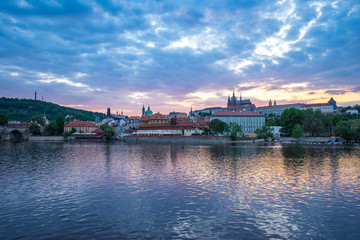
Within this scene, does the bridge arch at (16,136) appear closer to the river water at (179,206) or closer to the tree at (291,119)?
the river water at (179,206)

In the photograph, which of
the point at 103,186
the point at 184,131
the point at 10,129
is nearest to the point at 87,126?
the point at 10,129

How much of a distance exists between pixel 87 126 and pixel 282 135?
108711mm

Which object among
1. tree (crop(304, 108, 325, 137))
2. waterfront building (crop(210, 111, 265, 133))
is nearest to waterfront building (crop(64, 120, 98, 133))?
waterfront building (crop(210, 111, 265, 133))

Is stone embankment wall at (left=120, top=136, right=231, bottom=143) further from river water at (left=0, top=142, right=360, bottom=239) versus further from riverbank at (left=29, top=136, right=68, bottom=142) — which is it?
river water at (left=0, top=142, right=360, bottom=239)

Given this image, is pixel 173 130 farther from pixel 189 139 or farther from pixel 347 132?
pixel 347 132

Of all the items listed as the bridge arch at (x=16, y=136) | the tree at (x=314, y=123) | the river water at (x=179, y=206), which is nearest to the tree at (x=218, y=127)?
the tree at (x=314, y=123)

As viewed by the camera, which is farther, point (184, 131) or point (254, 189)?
point (184, 131)

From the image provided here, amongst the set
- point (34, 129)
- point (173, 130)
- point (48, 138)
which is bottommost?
point (48, 138)

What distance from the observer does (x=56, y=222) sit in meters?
12.1

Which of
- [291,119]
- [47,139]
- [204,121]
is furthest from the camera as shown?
[204,121]

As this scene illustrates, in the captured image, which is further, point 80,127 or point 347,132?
point 80,127

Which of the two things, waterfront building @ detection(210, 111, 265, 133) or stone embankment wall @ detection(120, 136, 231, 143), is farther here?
waterfront building @ detection(210, 111, 265, 133)

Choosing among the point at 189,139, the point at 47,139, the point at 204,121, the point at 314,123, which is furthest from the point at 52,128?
the point at 314,123

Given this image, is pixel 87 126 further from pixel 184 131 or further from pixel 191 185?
pixel 191 185
